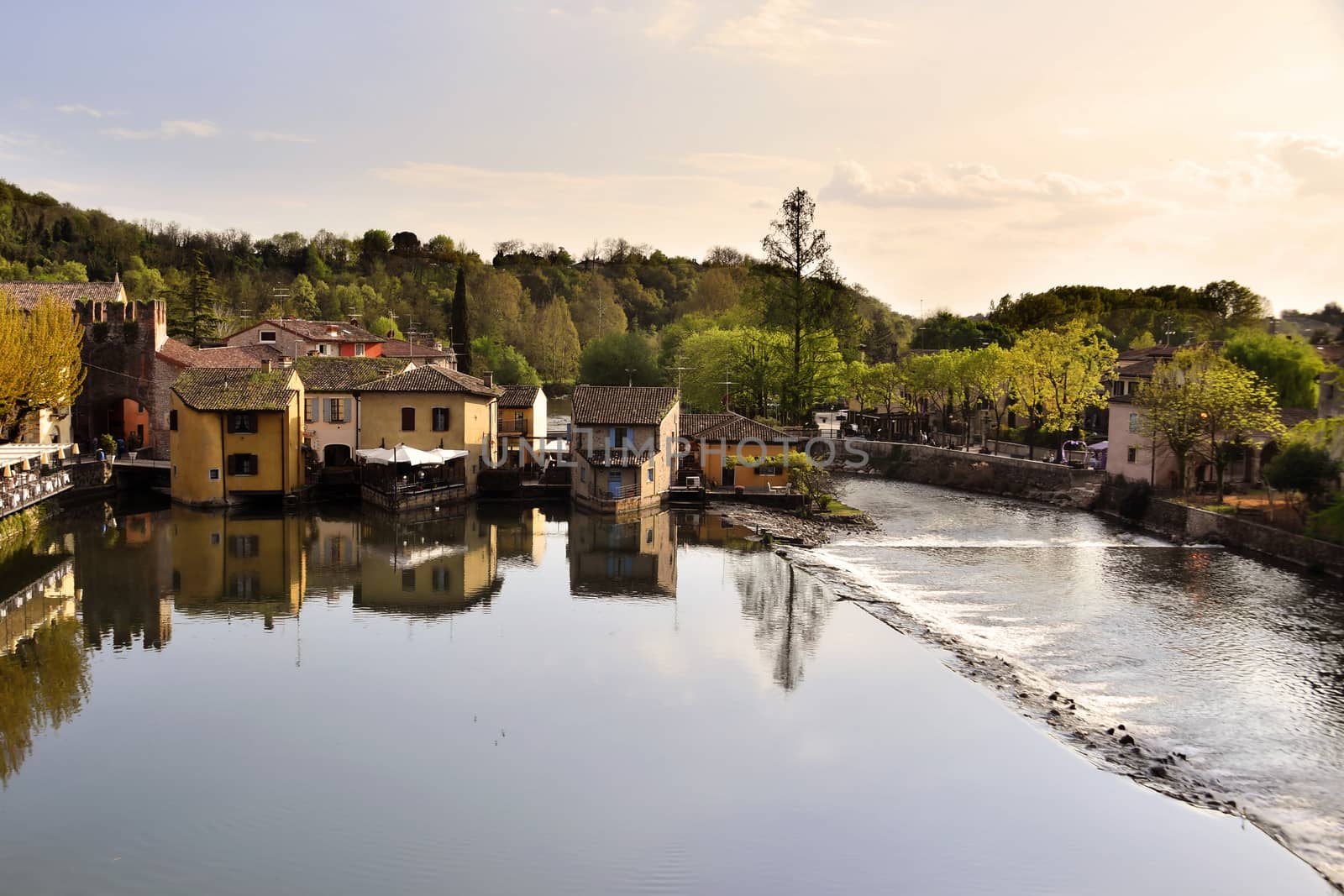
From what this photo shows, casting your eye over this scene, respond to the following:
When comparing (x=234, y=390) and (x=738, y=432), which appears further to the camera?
(x=738, y=432)

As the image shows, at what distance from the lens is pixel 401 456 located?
41438mm

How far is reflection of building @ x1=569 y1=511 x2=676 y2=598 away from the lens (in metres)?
30.0

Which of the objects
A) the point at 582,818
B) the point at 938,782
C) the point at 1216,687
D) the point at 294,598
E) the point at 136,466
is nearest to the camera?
the point at 582,818

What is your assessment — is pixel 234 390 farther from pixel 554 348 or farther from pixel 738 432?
pixel 554 348

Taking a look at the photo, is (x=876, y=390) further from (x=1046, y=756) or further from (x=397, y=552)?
(x=1046, y=756)

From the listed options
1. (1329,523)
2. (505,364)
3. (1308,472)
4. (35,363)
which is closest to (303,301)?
(505,364)

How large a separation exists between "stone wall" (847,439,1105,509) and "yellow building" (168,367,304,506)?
31.5 meters

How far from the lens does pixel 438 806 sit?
1582cm

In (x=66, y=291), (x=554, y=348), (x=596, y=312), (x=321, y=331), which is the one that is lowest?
(x=321, y=331)

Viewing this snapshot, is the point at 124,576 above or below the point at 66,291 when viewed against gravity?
below

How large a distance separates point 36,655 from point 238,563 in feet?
31.3

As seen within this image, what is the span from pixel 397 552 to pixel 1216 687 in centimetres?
2351

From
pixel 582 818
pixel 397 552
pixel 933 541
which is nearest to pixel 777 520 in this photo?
pixel 933 541

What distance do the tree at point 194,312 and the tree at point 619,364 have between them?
27236 mm
